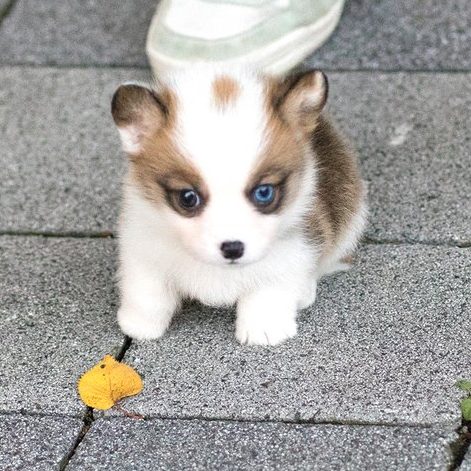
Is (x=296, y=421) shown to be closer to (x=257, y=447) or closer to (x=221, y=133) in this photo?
(x=257, y=447)

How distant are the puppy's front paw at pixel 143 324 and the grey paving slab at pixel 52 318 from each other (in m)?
0.06

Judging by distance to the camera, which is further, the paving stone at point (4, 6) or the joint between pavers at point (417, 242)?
the paving stone at point (4, 6)

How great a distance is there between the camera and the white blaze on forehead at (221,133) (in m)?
2.97

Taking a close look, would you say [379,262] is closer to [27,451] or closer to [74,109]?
[27,451]

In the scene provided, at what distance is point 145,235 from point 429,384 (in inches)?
40.6

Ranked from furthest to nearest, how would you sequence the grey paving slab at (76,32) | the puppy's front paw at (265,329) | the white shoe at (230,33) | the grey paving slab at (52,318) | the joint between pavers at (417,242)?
the grey paving slab at (76,32) → the white shoe at (230,33) → the joint between pavers at (417,242) → the puppy's front paw at (265,329) → the grey paving slab at (52,318)

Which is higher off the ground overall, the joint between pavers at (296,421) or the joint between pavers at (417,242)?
the joint between pavers at (296,421)

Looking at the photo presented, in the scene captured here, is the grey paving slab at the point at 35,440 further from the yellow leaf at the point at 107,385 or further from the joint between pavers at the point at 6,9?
the joint between pavers at the point at 6,9

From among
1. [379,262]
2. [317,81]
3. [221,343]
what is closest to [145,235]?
[221,343]

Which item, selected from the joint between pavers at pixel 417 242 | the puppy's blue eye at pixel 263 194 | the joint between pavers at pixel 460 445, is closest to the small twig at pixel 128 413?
the puppy's blue eye at pixel 263 194

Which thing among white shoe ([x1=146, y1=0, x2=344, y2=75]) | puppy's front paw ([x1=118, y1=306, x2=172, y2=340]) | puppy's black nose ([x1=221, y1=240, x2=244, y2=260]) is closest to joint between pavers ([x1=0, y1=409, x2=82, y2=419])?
puppy's front paw ([x1=118, y1=306, x2=172, y2=340])

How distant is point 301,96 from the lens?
325 cm

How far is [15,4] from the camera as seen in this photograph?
612cm

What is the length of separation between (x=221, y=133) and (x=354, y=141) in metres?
1.81
